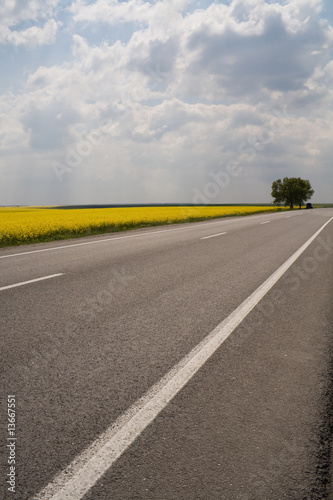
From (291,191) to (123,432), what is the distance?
4409 inches

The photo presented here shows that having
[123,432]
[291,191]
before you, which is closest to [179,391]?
[123,432]

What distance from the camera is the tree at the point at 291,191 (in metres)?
107

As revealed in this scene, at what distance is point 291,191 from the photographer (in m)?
107

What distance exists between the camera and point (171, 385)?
3004 millimetres

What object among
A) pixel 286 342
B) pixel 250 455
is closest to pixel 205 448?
pixel 250 455

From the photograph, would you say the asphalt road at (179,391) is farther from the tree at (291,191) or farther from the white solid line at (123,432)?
the tree at (291,191)

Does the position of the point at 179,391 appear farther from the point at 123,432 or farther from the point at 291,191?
the point at 291,191

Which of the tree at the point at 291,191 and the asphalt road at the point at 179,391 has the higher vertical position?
the tree at the point at 291,191

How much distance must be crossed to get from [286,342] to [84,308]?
8.33 feet

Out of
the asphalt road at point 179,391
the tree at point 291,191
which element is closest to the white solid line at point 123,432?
the asphalt road at point 179,391

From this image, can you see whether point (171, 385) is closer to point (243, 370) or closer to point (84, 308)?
point (243, 370)

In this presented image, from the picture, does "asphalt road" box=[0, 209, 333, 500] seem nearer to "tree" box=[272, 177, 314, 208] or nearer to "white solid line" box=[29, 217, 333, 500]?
"white solid line" box=[29, 217, 333, 500]

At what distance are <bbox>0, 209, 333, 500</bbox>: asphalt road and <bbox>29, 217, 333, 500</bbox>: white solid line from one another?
0.07 feet

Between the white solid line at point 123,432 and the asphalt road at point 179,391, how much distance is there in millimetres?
21
